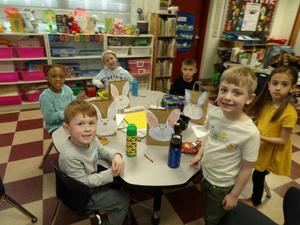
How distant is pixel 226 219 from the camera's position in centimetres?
110

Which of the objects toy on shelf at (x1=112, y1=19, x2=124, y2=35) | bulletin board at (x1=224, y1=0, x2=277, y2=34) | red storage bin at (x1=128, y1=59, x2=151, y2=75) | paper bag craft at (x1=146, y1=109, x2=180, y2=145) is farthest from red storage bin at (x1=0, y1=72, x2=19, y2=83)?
bulletin board at (x1=224, y1=0, x2=277, y2=34)

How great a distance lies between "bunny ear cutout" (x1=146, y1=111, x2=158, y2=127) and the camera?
1.22 metres

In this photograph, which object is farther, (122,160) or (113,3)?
(113,3)

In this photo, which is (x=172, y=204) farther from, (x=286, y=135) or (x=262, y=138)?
(x=286, y=135)

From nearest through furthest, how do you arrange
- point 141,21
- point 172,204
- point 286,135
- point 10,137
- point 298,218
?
1. point 298,218
2. point 286,135
3. point 172,204
4. point 10,137
5. point 141,21

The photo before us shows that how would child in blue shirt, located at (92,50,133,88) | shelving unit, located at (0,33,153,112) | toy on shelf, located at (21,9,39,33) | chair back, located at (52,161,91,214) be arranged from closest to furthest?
chair back, located at (52,161,91,214)
child in blue shirt, located at (92,50,133,88)
toy on shelf, located at (21,9,39,33)
shelving unit, located at (0,33,153,112)

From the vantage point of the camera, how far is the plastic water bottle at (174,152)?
1.08 m

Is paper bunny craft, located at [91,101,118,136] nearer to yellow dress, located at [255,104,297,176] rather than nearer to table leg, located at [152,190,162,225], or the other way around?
table leg, located at [152,190,162,225]

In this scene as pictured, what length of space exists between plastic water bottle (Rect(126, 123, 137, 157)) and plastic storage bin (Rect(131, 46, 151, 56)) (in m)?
2.57

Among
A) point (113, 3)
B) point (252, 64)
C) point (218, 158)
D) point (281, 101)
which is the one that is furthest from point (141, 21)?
point (218, 158)

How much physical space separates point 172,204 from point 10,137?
199 cm

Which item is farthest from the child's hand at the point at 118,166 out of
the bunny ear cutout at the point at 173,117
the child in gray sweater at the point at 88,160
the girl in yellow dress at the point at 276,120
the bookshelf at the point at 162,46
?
the bookshelf at the point at 162,46

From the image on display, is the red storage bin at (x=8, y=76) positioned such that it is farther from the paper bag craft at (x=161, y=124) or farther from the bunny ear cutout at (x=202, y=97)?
the bunny ear cutout at (x=202, y=97)

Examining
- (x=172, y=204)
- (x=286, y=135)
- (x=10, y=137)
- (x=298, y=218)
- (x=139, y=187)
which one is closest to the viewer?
(x=298, y=218)
